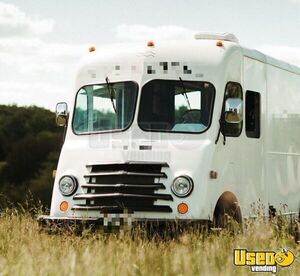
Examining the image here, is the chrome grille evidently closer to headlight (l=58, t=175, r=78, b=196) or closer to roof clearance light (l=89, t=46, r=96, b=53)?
headlight (l=58, t=175, r=78, b=196)

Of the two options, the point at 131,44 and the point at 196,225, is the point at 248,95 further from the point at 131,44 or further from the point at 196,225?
the point at 196,225

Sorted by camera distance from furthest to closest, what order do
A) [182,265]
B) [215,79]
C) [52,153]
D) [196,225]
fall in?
[52,153] < [215,79] < [196,225] < [182,265]

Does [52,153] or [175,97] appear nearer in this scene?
[175,97]

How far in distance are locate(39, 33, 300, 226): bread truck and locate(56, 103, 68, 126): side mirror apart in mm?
16

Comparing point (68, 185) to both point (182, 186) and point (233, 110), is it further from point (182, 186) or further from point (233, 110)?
point (233, 110)

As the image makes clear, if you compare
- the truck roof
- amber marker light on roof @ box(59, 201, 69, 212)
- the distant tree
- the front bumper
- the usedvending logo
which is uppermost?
the distant tree

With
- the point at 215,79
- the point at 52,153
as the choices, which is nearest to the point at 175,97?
the point at 215,79

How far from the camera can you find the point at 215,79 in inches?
453

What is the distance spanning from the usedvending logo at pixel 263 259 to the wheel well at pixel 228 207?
1.94 m

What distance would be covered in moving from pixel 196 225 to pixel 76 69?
3208 millimetres

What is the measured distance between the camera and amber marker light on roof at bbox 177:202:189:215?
10.7m

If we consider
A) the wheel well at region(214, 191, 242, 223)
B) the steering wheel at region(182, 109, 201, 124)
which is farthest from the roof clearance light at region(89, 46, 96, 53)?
the wheel well at region(214, 191, 242, 223)

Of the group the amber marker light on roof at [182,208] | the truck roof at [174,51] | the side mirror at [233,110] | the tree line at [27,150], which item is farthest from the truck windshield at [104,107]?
the tree line at [27,150]

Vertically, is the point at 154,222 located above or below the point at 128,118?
below
